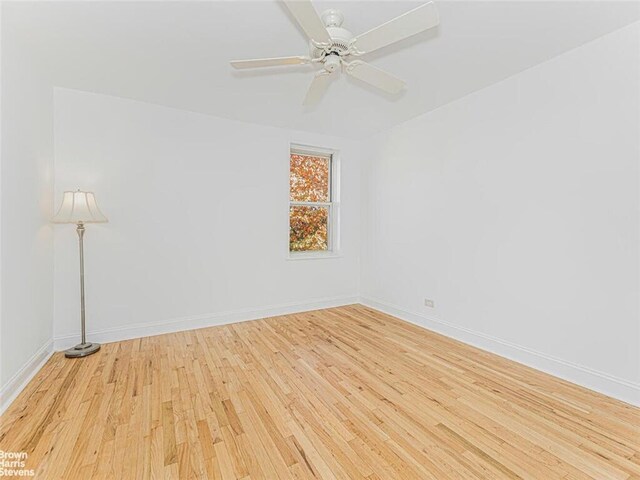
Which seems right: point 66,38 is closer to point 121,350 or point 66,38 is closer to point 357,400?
point 121,350

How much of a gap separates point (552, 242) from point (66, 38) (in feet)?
12.8

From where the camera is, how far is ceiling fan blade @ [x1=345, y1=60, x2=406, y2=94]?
6.54ft

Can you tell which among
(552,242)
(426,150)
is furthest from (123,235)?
(552,242)

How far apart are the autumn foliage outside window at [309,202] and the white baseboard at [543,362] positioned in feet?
5.61

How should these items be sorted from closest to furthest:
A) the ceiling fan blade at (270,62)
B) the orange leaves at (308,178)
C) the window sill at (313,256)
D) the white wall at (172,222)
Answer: the ceiling fan blade at (270,62) → the white wall at (172,222) → the window sill at (313,256) → the orange leaves at (308,178)

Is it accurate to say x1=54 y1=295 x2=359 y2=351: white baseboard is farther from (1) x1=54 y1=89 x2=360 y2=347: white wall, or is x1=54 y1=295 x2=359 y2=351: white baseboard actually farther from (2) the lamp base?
(2) the lamp base

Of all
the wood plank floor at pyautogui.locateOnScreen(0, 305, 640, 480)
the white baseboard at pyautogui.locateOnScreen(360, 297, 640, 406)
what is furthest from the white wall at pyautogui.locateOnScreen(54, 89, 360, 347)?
the white baseboard at pyautogui.locateOnScreen(360, 297, 640, 406)

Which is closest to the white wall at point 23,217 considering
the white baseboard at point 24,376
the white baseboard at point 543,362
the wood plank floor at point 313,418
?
the white baseboard at point 24,376

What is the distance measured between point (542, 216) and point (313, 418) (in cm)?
232

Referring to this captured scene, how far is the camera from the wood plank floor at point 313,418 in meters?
1.45

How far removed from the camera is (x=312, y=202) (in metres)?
4.32

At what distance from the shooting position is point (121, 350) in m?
2.79

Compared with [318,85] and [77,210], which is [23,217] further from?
[318,85]

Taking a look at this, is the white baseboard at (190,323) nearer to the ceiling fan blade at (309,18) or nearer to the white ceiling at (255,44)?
the white ceiling at (255,44)
